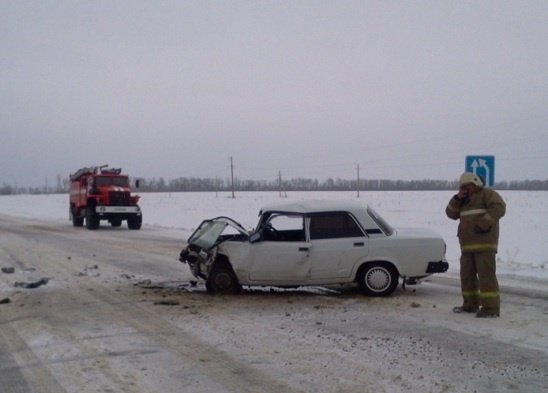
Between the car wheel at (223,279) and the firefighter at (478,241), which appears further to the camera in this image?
the car wheel at (223,279)

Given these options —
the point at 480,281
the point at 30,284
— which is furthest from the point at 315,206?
the point at 30,284

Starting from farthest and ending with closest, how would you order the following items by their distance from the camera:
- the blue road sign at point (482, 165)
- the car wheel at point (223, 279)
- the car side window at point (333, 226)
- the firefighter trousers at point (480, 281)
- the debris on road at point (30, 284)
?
the blue road sign at point (482, 165) → the debris on road at point (30, 284) → the car wheel at point (223, 279) → the car side window at point (333, 226) → the firefighter trousers at point (480, 281)

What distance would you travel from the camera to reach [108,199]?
2917 centimetres

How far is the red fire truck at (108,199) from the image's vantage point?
29.2 m

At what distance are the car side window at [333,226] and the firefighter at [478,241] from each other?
177cm

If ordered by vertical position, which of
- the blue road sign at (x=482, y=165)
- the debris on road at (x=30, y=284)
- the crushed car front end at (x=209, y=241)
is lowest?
the debris on road at (x=30, y=284)

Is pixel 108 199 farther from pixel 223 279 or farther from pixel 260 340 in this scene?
pixel 260 340

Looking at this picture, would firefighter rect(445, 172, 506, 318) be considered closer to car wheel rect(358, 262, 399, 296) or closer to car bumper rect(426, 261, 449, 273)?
car bumper rect(426, 261, 449, 273)

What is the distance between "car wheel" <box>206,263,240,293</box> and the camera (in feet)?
33.3

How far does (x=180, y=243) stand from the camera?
20.4 m

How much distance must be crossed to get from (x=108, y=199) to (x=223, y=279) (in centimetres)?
2031

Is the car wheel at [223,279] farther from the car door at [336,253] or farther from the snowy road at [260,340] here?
the car door at [336,253]

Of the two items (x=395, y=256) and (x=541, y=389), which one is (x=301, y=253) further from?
(x=541, y=389)

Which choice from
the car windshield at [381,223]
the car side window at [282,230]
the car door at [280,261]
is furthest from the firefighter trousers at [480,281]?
the car side window at [282,230]
